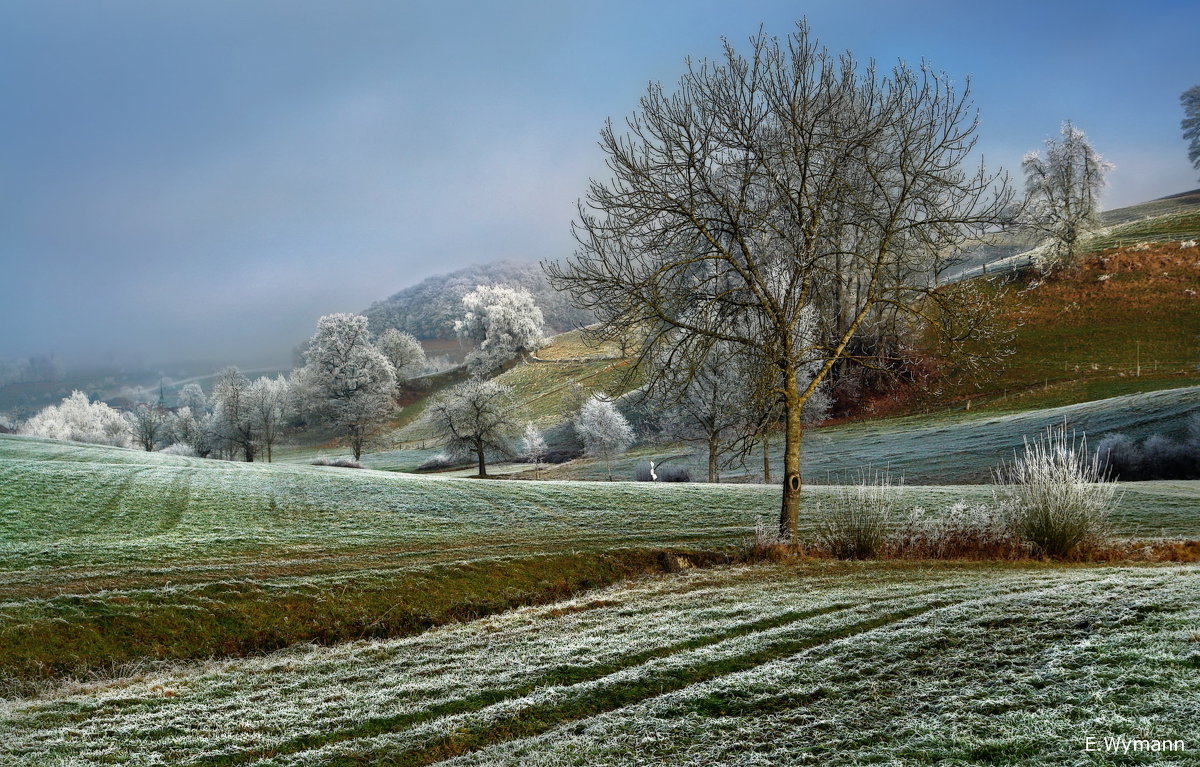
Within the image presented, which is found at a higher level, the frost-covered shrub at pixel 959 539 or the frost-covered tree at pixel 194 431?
the frost-covered tree at pixel 194 431

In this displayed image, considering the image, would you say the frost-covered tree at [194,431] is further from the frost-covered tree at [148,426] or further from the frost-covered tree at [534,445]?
the frost-covered tree at [534,445]

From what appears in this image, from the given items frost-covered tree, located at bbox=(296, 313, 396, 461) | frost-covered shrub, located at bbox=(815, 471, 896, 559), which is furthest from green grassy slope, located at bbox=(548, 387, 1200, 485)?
frost-covered tree, located at bbox=(296, 313, 396, 461)

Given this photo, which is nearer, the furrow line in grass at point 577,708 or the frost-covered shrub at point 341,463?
the furrow line in grass at point 577,708

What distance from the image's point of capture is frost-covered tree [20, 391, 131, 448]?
93.4 metres

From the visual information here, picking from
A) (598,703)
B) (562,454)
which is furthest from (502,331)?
(598,703)

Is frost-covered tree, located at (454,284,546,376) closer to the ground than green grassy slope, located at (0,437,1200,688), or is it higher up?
higher up

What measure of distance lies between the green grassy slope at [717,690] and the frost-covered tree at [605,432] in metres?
44.9

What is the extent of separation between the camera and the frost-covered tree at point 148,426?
252ft

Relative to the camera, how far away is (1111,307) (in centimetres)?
5938

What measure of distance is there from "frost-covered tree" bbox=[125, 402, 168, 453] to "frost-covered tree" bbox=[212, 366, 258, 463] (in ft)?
33.0

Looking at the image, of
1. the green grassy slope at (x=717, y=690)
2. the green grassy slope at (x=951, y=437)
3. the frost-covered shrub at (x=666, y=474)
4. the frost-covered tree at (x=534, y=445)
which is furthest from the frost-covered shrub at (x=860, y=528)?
the frost-covered tree at (x=534, y=445)

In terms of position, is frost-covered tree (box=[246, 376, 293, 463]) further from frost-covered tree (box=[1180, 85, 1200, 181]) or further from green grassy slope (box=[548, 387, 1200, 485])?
frost-covered tree (box=[1180, 85, 1200, 181])

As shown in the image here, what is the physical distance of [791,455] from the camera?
52.9 ft

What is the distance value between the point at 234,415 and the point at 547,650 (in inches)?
2669
